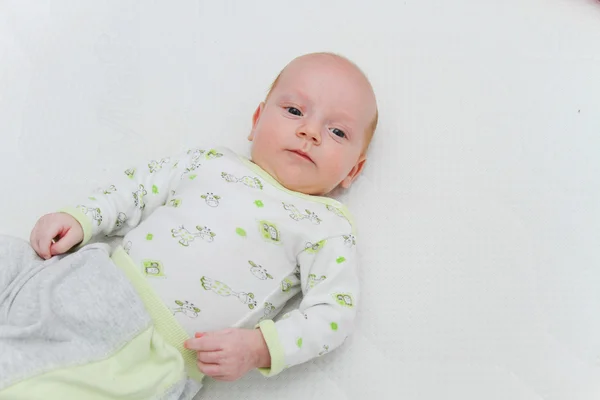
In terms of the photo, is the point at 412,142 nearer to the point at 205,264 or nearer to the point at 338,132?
the point at 338,132

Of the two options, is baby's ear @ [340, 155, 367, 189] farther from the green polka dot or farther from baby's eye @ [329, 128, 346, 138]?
the green polka dot

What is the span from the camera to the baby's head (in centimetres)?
109

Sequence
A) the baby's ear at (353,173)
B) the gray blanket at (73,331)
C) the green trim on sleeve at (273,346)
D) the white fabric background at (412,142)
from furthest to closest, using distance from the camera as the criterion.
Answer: the baby's ear at (353,173)
the white fabric background at (412,142)
the green trim on sleeve at (273,346)
the gray blanket at (73,331)

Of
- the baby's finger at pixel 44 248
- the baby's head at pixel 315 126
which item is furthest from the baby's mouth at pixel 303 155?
the baby's finger at pixel 44 248

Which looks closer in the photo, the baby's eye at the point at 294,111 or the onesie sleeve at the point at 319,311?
the onesie sleeve at the point at 319,311

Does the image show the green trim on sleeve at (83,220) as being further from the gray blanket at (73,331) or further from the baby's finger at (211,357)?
the baby's finger at (211,357)

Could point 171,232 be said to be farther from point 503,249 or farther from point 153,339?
point 503,249

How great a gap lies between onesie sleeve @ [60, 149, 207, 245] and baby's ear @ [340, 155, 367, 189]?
25 cm

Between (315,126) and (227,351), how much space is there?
40 centimetres

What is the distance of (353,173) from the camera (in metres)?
1.17

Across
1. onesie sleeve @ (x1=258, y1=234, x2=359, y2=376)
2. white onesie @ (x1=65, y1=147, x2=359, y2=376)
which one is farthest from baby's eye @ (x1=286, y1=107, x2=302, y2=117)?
onesie sleeve @ (x1=258, y1=234, x2=359, y2=376)

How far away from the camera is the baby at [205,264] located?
87cm

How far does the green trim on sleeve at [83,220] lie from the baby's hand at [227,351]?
0.81 ft

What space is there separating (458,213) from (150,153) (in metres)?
Result: 0.58
